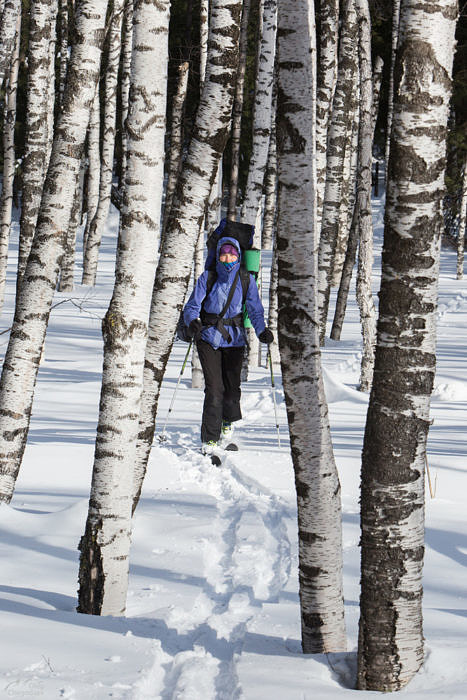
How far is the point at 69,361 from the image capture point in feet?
41.5

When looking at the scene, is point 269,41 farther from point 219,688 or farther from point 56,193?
point 219,688

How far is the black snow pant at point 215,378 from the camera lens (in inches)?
279

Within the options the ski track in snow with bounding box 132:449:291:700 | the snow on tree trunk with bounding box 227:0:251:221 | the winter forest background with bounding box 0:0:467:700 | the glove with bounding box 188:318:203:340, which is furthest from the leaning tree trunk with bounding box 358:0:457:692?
the snow on tree trunk with bounding box 227:0:251:221

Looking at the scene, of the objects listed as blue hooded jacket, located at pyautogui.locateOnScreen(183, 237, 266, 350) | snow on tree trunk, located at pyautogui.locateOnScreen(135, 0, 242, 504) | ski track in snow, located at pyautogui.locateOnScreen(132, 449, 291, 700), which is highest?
snow on tree trunk, located at pyautogui.locateOnScreen(135, 0, 242, 504)

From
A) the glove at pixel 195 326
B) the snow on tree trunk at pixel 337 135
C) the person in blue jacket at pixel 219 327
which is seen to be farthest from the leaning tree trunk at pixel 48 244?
the snow on tree trunk at pixel 337 135

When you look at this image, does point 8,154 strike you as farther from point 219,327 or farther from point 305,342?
point 305,342

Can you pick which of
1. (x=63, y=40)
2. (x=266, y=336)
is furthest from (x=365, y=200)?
(x=63, y=40)

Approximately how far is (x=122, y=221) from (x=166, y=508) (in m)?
2.59

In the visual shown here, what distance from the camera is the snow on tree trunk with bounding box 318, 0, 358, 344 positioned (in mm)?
10359

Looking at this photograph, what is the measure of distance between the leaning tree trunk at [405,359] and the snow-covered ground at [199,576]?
0.23 m

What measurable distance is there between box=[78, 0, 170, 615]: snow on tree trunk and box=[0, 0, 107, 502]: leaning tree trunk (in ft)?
3.35

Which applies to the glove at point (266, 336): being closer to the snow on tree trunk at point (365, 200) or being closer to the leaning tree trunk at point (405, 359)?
the snow on tree trunk at point (365, 200)

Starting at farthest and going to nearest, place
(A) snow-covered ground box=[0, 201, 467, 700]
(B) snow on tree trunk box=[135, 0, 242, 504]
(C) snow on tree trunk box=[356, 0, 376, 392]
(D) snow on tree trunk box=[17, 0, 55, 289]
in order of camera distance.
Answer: (C) snow on tree trunk box=[356, 0, 376, 392], (D) snow on tree trunk box=[17, 0, 55, 289], (B) snow on tree trunk box=[135, 0, 242, 504], (A) snow-covered ground box=[0, 201, 467, 700]

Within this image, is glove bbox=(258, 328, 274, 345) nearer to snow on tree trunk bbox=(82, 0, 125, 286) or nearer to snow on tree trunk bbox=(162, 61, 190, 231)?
snow on tree trunk bbox=(162, 61, 190, 231)
